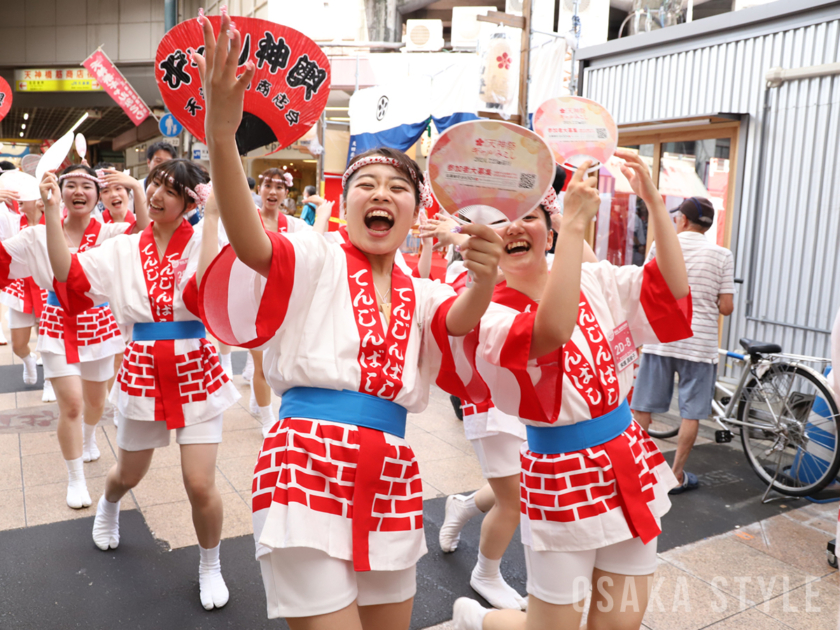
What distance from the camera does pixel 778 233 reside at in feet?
20.0

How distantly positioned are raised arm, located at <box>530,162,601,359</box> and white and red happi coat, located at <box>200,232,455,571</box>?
16.4 inches

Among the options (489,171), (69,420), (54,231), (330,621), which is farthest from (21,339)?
(489,171)

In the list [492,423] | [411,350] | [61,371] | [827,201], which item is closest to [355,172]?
[411,350]

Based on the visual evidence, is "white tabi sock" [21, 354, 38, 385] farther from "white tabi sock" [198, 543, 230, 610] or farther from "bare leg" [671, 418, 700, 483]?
"bare leg" [671, 418, 700, 483]

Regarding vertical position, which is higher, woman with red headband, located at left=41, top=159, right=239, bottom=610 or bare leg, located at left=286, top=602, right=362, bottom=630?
woman with red headband, located at left=41, top=159, right=239, bottom=610

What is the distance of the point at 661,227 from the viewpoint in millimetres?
2131

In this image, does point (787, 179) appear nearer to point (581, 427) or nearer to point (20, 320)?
point (581, 427)

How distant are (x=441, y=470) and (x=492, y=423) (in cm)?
185

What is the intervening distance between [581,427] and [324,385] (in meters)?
0.85

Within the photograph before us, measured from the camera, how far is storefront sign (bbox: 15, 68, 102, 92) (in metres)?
19.1

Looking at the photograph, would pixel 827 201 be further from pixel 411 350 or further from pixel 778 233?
pixel 411 350

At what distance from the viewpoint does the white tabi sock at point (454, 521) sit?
3466 mm

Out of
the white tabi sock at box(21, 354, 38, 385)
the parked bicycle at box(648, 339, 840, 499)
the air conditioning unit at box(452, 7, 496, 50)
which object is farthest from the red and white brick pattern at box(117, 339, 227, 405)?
the air conditioning unit at box(452, 7, 496, 50)

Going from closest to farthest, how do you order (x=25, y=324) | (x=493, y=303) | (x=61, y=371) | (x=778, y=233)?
(x=493, y=303), (x=61, y=371), (x=778, y=233), (x=25, y=324)
